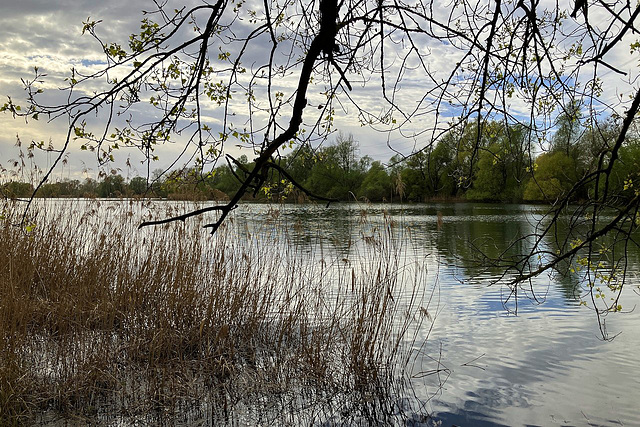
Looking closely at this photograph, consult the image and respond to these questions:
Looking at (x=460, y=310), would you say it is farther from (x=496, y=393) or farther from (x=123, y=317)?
(x=123, y=317)

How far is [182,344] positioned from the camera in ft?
16.2

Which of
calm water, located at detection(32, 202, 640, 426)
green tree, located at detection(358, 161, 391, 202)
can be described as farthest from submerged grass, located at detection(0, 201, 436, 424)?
green tree, located at detection(358, 161, 391, 202)

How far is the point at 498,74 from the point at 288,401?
313 cm

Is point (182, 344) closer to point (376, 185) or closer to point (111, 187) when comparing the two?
point (111, 187)

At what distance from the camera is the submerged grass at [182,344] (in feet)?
12.9

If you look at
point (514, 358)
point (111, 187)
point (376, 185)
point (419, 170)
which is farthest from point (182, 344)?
point (376, 185)

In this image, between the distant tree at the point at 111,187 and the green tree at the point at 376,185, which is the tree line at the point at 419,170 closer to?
the distant tree at the point at 111,187

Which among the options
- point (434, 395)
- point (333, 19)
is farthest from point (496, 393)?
point (333, 19)

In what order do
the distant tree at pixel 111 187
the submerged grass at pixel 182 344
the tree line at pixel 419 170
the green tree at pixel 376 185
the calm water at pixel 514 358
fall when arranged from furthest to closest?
the green tree at pixel 376 185 → the distant tree at pixel 111 187 → the calm water at pixel 514 358 → the submerged grass at pixel 182 344 → the tree line at pixel 419 170

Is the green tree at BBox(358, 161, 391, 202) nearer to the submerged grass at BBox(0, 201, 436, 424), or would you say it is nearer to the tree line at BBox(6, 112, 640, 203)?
the tree line at BBox(6, 112, 640, 203)

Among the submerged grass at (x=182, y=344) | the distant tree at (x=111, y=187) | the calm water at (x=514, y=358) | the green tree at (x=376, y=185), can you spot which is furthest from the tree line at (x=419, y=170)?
the green tree at (x=376, y=185)

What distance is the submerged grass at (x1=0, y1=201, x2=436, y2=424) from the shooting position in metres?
3.94

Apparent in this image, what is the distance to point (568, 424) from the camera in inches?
167

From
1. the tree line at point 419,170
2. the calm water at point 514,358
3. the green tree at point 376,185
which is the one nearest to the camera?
the tree line at point 419,170
